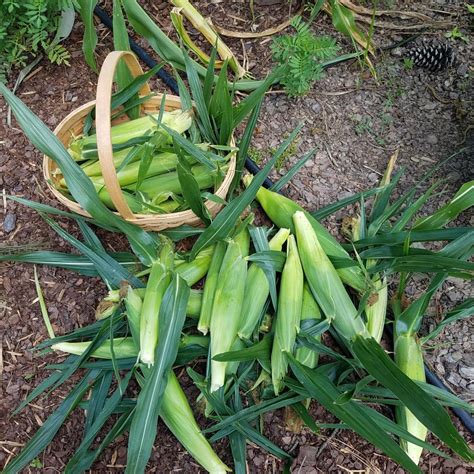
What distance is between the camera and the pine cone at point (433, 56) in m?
1.74

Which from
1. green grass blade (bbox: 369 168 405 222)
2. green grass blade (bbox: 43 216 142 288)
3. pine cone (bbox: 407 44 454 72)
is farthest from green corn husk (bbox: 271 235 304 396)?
pine cone (bbox: 407 44 454 72)

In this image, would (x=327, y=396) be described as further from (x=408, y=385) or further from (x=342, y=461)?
(x=342, y=461)

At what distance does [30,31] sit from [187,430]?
1139 mm

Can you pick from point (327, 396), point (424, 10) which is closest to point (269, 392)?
point (327, 396)

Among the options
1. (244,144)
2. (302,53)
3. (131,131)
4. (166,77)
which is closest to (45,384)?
(131,131)

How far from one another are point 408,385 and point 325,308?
32cm

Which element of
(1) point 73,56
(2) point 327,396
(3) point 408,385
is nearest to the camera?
(3) point 408,385

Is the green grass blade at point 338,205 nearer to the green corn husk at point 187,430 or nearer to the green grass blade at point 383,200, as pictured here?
the green grass blade at point 383,200

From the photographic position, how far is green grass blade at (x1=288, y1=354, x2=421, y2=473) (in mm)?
1012

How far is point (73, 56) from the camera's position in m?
1.75

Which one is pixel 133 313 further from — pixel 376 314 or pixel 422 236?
pixel 422 236

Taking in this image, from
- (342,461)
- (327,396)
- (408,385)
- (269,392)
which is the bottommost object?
(342,461)

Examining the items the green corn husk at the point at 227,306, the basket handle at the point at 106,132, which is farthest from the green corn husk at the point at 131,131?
the green corn husk at the point at 227,306

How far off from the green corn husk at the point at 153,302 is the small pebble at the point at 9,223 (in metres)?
0.51
